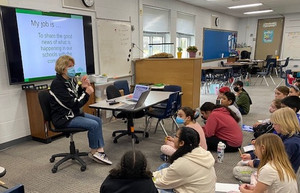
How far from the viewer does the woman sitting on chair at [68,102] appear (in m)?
2.56

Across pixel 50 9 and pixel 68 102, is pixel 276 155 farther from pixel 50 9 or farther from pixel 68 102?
pixel 50 9

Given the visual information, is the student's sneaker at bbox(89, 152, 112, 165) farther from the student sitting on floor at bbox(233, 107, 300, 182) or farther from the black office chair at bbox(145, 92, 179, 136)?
the student sitting on floor at bbox(233, 107, 300, 182)

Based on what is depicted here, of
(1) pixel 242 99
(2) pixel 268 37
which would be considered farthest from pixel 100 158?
(2) pixel 268 37

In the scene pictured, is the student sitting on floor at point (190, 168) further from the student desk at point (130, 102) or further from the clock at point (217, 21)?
the clock at point (217, 21)

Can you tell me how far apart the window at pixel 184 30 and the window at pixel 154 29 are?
2.08 ft

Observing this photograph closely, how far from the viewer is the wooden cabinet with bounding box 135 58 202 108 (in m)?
5.01

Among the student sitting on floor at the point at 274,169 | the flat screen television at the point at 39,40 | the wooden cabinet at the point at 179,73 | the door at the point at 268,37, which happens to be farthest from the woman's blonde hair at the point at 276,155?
the door at the point at 268,37

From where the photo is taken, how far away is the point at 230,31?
11219 millimetres

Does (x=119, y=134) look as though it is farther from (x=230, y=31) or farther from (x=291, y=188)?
(x=230, y=31)

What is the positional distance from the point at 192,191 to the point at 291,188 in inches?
25.4

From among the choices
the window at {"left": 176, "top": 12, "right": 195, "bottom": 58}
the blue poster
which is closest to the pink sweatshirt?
the window at {"left": 176, "top": 12, "right": 195, "bottom": 58}

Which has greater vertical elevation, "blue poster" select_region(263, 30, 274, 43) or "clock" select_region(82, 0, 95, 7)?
"clock" select_region(82, 0, 95, 7)

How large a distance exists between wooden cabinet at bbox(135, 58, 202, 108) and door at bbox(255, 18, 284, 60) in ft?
27.2

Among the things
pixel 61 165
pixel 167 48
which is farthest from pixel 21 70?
pixel 167 48
